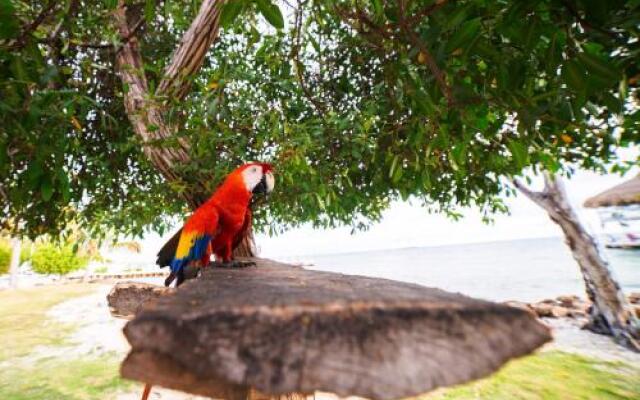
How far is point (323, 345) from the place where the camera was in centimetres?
37

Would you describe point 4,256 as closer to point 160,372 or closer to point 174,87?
point 174,87

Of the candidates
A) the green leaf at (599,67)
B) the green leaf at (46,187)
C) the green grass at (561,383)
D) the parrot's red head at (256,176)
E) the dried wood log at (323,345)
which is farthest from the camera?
the green grass at (561,383)

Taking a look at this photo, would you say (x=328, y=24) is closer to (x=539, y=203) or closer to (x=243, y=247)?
(x=243, y=247)

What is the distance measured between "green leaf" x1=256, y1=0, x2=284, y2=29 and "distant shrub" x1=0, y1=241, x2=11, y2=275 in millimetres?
25618

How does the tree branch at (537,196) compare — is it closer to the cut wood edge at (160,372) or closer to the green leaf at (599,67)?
the green leaf at (599,67)

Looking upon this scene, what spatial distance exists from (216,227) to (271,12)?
1.36 m

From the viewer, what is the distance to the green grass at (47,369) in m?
4.85

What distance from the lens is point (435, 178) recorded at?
318cm

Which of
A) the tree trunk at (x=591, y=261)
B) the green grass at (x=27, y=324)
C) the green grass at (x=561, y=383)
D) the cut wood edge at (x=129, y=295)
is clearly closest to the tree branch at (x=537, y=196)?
the tree trunk at (x=591, y=261)

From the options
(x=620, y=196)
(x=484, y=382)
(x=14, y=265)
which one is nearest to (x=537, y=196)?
(x=484, y=382)

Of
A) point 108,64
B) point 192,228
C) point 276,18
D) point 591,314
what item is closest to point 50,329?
point 108,64

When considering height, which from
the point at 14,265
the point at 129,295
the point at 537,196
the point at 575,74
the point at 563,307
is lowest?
the point at 563,307

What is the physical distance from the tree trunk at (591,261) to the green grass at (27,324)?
9485mm

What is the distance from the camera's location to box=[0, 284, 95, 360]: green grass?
7395 mm
